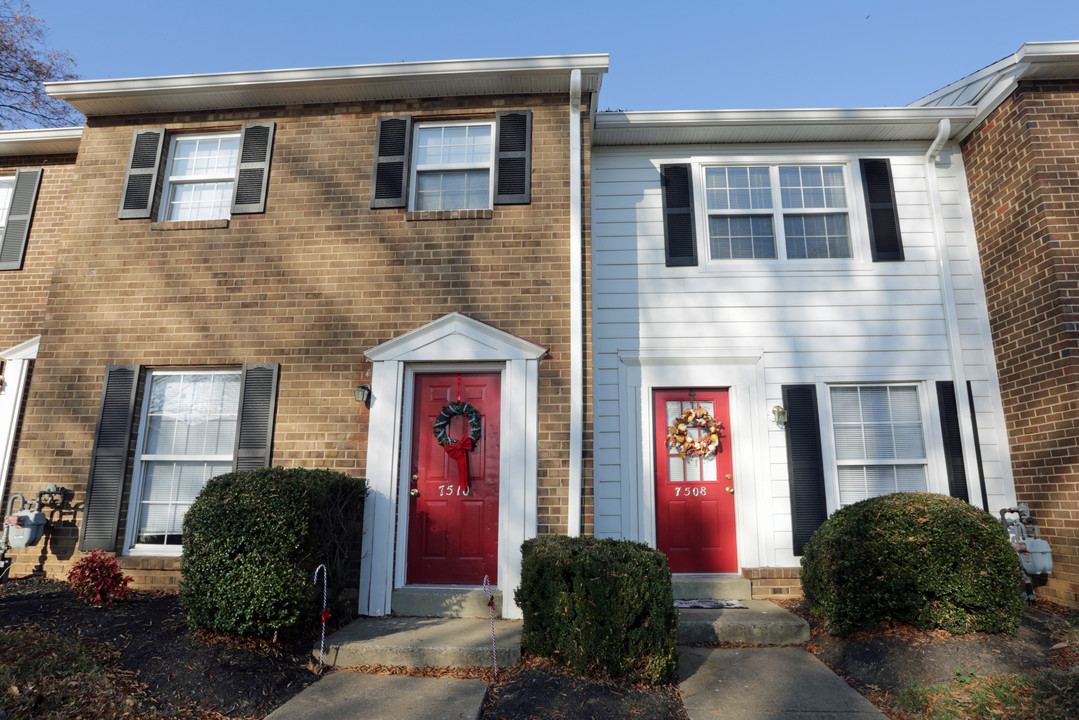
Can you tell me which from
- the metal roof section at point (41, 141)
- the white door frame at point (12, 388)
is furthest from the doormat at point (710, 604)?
the metal roof section at point (41, 141)

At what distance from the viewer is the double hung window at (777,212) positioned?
6953 millimetres

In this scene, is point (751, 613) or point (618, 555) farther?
point (751, 613)

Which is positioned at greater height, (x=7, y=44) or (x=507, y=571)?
(x=7, y=44)

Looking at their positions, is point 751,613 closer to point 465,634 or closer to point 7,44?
point 465,634

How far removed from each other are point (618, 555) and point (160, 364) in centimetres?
500

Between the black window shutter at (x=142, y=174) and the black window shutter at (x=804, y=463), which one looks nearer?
the black window shutter at (x=804, y=463)

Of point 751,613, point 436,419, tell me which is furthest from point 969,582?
point 436,419

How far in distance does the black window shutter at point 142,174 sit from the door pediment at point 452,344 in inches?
122

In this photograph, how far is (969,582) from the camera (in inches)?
179

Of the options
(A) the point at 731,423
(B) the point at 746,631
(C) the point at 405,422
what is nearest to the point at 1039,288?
(A) the point at 731,423

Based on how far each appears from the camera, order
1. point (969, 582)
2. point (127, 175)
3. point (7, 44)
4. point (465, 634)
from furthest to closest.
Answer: point (7, 44), point (127, 175), point (465, 634), point (969, 582)

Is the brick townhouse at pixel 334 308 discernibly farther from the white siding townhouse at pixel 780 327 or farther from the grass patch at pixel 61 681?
the grass patch at pixel 61 681

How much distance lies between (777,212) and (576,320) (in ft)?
9.37

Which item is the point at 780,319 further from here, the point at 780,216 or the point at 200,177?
the point at 200,177
